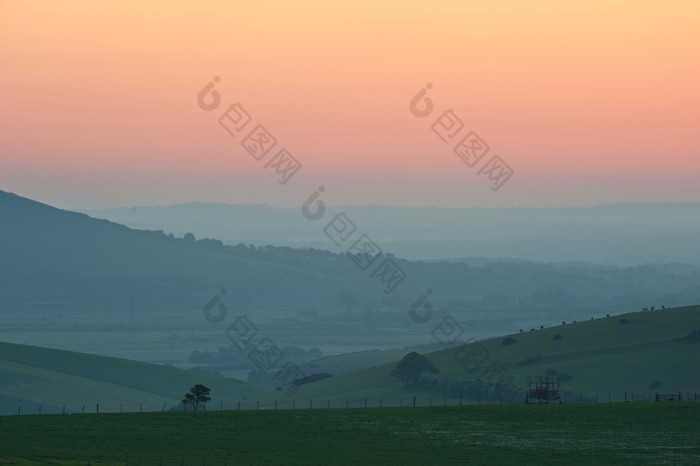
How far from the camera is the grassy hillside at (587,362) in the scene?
14362 centimetres

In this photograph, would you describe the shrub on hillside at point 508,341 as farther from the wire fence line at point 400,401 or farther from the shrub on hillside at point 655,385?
the shrub on hillside at point 655,385

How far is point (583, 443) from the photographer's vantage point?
81.2 metres

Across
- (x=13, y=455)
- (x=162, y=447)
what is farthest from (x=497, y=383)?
(x=13, y=455)

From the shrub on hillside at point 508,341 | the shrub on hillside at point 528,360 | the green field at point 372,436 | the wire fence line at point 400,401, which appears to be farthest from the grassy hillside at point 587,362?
the green field at point 372,436

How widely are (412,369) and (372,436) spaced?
8002cm

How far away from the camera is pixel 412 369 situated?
16400 centimetres

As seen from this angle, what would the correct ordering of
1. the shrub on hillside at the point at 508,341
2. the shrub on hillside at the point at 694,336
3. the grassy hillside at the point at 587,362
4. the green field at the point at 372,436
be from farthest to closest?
the shrub on hillside at the point at 508,341
the shrub on hillside at the point at 694,336
the grassy hillside at the point at 587,362
the green field at the point at 372,436

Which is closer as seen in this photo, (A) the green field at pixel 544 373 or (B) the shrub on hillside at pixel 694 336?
(A) the green field at pixel 544 373

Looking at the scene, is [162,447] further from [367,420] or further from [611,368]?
[611,368]

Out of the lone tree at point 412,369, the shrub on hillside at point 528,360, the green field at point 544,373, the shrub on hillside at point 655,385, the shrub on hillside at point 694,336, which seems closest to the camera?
the shrub on hillside at point 655,385

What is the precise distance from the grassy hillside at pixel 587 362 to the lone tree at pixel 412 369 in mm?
1662

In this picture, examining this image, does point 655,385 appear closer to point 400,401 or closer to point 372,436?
point 400,401

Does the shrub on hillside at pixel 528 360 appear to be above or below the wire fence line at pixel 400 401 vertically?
above

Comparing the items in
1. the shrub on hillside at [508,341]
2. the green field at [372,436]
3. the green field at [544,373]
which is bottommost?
A: the green field at [372,436]
